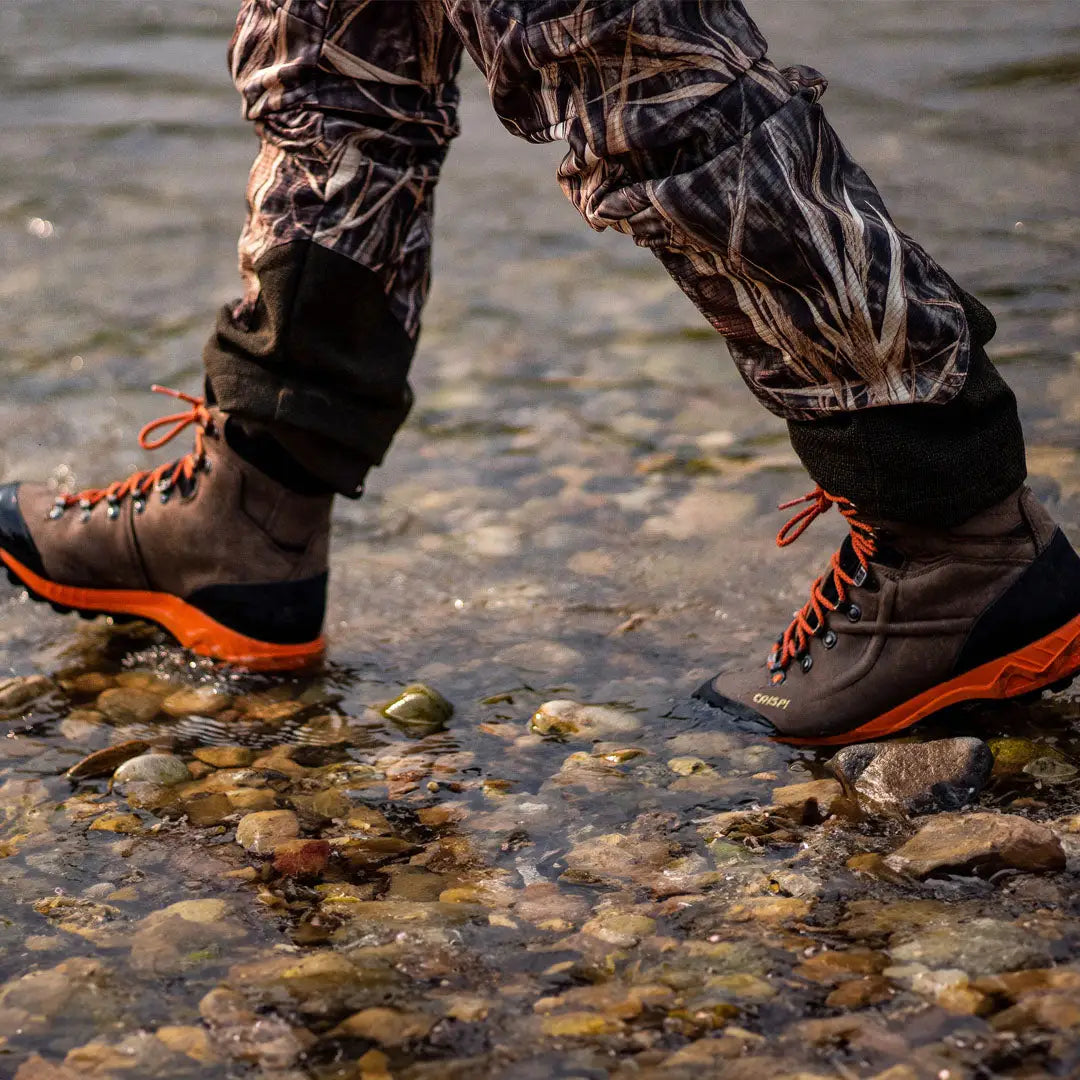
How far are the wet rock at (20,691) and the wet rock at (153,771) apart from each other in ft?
1.31

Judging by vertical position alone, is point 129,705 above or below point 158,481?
below

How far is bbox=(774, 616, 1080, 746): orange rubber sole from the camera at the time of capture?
229 centimetres

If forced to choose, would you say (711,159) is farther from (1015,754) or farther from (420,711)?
(420,711)

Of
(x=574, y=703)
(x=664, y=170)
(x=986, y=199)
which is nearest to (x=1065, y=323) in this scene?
(x=986, y=199)

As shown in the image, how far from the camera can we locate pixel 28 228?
18.5 ft

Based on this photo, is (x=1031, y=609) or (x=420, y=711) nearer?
(x=1031, y=609)

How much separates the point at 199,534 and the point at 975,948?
1.70 metres

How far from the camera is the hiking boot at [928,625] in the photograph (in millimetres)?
2262

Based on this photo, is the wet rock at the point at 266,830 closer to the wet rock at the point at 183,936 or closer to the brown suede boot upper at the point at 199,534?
the wet rock at the point at 183,936

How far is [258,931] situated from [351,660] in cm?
103

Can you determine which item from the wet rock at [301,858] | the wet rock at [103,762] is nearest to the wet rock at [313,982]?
the wet rock at [301,858]

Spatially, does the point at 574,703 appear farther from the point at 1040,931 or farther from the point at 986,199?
the point at 986,199

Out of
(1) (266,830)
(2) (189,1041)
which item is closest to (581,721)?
(1) (266,830)

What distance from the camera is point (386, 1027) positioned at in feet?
5.57
